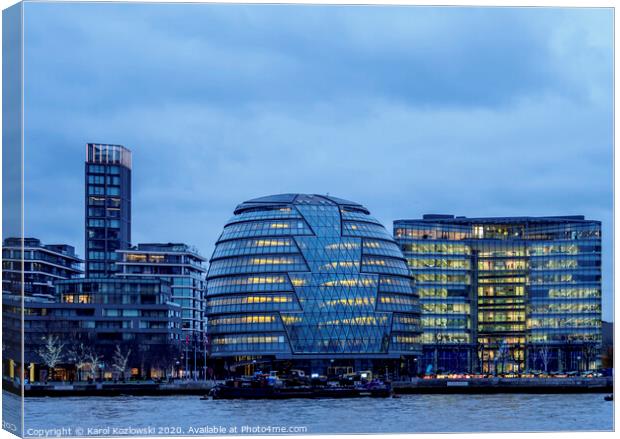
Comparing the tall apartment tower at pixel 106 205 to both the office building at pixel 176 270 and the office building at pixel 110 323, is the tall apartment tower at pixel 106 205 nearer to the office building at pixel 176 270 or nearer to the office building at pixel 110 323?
the office building at pixel 176 270

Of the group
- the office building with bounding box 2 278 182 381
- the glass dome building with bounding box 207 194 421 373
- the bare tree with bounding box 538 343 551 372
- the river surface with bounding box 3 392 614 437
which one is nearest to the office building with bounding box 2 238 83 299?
the office building with bounding box 2 278 182 381

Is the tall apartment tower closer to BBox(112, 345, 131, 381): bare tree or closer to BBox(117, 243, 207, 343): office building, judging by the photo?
BBox(117, 243, 207, 343): office building

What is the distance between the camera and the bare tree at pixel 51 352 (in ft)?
311

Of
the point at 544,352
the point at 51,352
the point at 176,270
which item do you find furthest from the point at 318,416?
the point at 176,270

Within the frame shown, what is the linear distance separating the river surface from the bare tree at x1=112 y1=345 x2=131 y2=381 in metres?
22.2

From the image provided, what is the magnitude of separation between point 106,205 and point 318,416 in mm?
101485

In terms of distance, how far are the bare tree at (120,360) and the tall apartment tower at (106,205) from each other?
1677 inches

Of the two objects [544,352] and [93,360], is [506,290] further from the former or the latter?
[93,360]

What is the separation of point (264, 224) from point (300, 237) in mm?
3470

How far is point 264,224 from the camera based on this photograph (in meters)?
118

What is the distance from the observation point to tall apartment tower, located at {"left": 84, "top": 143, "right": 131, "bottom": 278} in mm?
152000

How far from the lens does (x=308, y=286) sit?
117 m

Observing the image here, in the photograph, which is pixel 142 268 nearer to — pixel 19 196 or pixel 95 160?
pixel 95 160

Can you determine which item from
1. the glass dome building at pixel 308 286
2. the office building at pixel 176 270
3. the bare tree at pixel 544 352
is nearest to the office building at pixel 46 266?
the office building at pixel 176 270
